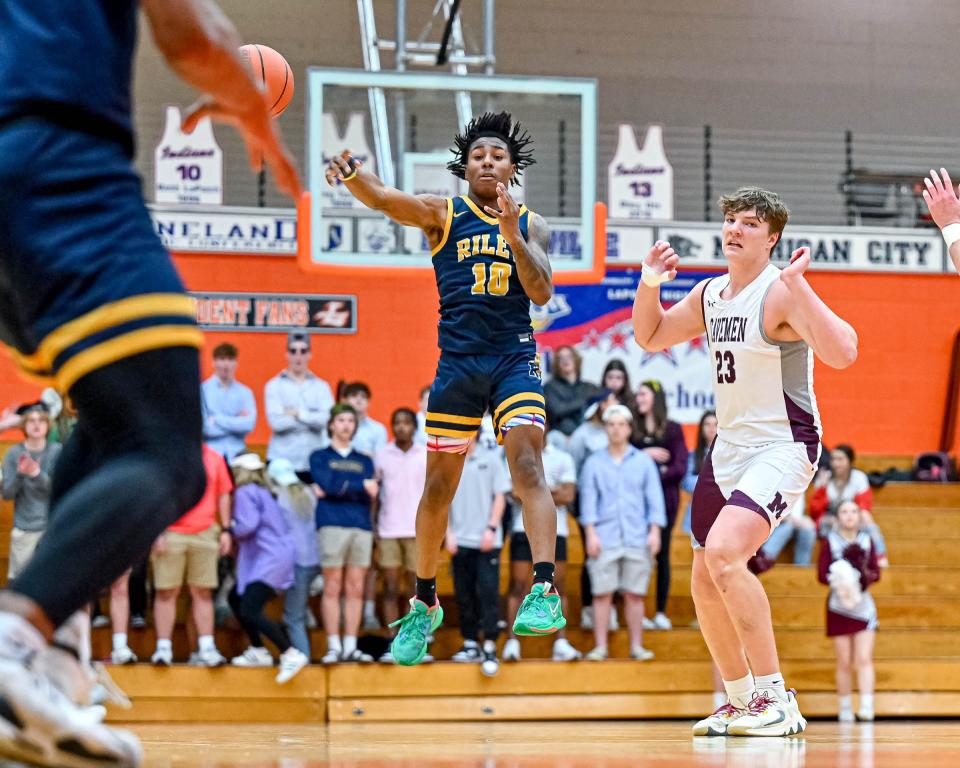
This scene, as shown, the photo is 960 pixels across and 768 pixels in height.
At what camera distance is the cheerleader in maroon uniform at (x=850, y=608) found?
10586mm

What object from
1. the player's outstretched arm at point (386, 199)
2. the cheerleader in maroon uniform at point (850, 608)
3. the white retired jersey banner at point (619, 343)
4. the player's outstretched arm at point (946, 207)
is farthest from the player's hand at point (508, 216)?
the white retired jersey banner at point (619, 343)

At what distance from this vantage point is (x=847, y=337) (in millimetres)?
5766

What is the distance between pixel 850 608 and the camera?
1062 centimetres

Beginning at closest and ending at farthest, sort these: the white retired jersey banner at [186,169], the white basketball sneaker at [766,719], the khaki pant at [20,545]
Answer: the white basketball sneaker at [766,719] → the khaki pant at [20,545] → the white retired jersey banner at [186,169]

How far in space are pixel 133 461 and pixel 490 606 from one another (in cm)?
835

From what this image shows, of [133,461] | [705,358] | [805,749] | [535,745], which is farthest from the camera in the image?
[705,358]

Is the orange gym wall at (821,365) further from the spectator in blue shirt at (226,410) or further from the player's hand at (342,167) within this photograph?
the player's hand at (342,167)

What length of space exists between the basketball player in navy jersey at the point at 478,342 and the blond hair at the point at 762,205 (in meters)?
0.91

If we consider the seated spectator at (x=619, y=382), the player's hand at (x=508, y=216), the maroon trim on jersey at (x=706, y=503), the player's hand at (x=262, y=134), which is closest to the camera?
the player's hand at (x=262, y=134)

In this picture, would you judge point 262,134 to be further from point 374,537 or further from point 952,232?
point 374,537

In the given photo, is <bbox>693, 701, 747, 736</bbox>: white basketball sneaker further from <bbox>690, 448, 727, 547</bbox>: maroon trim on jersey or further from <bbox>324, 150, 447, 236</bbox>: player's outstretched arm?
<bbox>324, 150, 447, 236</bbox>: player's outstretched arm

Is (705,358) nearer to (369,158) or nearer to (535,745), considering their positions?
(369,158)

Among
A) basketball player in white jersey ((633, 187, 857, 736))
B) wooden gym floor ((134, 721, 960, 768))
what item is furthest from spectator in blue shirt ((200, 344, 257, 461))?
basketball player in white jersey ((633, 187, 857, 736))

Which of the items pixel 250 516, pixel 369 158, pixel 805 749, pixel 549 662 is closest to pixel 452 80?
pixel 369 158
